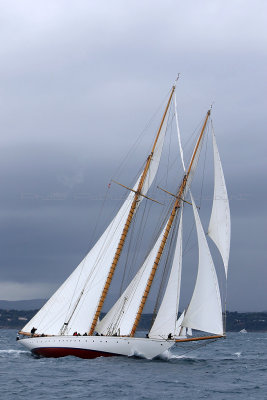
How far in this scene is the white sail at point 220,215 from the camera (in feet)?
193

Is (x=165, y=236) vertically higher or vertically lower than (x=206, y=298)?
higher

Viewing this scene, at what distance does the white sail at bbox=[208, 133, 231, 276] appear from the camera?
5897cm

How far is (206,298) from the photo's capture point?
5856cm

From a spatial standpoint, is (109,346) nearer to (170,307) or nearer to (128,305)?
(128,305)

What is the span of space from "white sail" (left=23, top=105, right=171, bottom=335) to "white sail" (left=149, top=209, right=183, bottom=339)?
20.0 ft

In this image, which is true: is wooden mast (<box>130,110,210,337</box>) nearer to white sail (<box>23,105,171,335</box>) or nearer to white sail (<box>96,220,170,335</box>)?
white sail (<box>96,220,170,335</box>)

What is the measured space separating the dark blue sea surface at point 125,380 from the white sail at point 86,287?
3.28m

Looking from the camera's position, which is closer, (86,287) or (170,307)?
(170,307)

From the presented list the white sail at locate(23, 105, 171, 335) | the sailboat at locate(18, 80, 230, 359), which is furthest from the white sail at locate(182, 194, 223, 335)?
the white sail at locate(23, 105, 171, 335)

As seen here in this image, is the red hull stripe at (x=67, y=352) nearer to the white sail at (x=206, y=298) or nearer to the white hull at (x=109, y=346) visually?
→ the white hull at (x=109, y=346)

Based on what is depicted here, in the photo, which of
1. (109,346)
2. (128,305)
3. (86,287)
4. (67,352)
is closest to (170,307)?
(128,305)

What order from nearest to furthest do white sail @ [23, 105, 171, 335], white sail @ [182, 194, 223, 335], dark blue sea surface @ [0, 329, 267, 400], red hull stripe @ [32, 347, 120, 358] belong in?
dark blue sea surface @ [0, 329, 267, 400], white sail @ [182, 194, 223, 335], red hull stripe @ [32, 347, 120, 358], white sail @ [23, 105, 171, 335]

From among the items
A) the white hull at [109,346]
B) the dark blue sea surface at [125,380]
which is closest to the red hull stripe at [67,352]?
the white hull at [109,346]

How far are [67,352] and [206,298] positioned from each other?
11.4 m
